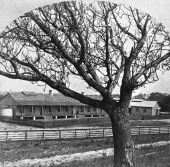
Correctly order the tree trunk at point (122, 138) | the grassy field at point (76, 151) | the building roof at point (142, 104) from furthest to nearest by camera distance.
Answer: the grassy field at point (76, 151) < the building roof at point (142, 104) < the tree trunk at point (122, 138)

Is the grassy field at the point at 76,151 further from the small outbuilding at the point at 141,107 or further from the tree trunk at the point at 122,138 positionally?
the small outbuilding at the point at 141,107

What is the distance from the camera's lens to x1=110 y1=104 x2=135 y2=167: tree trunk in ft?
20.0

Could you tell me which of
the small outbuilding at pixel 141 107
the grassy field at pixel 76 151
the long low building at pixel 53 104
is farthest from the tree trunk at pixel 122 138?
A: the long low building at pixel 53 104

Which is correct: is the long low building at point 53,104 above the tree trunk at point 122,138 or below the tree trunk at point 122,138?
above

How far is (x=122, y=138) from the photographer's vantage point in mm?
6152

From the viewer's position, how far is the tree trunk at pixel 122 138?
20.0ft

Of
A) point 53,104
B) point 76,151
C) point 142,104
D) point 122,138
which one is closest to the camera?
point 122,138

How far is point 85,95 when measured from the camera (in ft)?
20.1

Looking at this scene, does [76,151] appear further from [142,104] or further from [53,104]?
[142,104]

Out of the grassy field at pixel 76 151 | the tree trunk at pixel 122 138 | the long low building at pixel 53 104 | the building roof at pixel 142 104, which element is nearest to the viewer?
the tree trunk at pixel 122 138

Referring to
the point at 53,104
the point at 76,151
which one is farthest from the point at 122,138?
the point at 53,104

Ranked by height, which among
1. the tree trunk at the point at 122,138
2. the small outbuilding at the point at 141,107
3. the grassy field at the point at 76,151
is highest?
the small outbuilding at the point at 141,107

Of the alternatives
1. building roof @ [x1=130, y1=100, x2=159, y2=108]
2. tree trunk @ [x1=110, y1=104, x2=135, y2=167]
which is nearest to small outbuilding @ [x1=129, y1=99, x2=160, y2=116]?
building roof @ [x1=130, y1=100, x2=159, y2=108]

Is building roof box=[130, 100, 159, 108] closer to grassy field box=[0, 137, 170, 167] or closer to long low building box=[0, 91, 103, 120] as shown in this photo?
long low building box=[0, 91, 103, 120]
